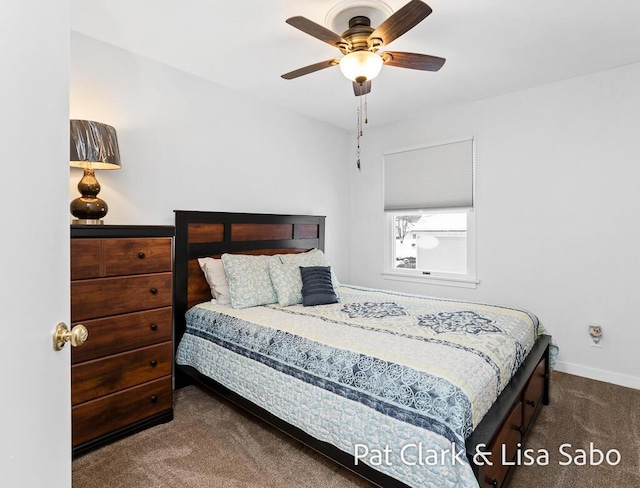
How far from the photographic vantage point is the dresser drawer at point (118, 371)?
196cm

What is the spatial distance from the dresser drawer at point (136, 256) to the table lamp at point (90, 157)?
8.8 inches

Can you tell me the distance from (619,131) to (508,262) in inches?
54.6

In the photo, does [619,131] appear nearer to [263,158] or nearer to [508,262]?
[508,262]

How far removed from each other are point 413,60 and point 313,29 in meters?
0.69

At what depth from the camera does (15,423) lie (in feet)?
2.25

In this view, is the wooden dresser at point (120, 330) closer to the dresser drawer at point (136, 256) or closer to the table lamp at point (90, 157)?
the dresser drawer at point (136, 256)

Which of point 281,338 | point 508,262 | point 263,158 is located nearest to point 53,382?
point 281,338

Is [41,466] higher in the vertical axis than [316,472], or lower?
higher

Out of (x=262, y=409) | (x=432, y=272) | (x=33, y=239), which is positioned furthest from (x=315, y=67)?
(x=432, y=272)

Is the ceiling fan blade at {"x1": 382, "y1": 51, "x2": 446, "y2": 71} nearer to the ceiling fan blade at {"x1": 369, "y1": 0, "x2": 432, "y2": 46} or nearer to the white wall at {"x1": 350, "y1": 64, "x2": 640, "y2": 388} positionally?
the ceiling fan blade at {"x1": 369, "y1": 0, "x2": 432, "y2": 46}

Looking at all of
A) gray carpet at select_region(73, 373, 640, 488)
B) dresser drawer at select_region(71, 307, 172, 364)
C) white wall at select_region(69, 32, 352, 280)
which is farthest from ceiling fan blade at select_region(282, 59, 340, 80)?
gray carpet at select_region(73, 373, 640, 488)

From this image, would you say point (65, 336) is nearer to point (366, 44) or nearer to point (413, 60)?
point (366, 44)

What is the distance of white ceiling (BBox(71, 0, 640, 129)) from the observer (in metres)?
2.14

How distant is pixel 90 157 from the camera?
215cm
